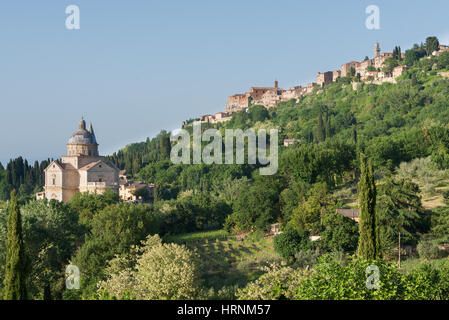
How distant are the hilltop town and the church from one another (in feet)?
207

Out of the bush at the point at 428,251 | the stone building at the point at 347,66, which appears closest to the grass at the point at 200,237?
the bush at the point at 428,251

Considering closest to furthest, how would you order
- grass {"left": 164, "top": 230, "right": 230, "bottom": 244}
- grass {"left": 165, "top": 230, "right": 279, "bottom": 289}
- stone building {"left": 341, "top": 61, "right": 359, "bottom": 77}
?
grass {"left": 165, "top": 230, "right": 279, "bottom": 289}
grass {"left": 164, "top": 230, "right": 230, "bottom": 244}
stone building {"left": 341, "top": 61, "right": 359, "bottom": 77}

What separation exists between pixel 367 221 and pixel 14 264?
12.8 metres

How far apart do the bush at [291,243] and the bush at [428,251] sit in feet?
20.7

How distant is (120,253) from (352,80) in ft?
287

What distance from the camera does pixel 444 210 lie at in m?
28.1

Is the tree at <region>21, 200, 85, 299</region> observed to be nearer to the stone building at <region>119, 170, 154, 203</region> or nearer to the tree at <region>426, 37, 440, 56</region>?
the stone building at <region>119, 170, 154, 203</region>

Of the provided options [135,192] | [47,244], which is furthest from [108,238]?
[135,192]

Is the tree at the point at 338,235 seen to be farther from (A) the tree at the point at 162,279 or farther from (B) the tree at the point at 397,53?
(B) the tree at the point at 397,53

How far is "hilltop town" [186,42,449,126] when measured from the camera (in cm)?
10141

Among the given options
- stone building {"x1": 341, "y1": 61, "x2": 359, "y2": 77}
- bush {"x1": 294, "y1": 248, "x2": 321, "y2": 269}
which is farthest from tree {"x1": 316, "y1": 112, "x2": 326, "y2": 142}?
stone building {"x1": 341, "y1": 61, "x2": 359, "y2": 77}

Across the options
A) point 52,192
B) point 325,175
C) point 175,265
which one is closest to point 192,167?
point 52,192

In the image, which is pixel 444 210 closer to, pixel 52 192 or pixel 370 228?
pixel 370 228
